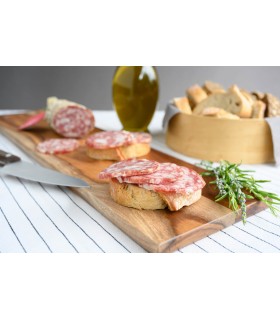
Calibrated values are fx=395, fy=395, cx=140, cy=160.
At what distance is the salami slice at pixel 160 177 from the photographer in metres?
1.44

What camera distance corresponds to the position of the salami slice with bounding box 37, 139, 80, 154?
2178 millimetres

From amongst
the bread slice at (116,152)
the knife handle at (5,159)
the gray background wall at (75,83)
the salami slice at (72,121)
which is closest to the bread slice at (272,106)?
the bread slice at (116,152)

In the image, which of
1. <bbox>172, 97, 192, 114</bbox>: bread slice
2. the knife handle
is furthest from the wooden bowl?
the knife handle

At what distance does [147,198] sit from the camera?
1452mm

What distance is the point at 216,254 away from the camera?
128cm

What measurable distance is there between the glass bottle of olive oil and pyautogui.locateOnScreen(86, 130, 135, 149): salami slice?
20.2 inches

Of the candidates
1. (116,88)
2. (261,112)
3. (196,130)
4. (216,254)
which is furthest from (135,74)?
(216,254)

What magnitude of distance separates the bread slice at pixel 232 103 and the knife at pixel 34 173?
1.06 m

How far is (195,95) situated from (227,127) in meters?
0.51

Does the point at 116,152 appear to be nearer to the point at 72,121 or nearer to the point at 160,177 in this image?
the point at 72,121

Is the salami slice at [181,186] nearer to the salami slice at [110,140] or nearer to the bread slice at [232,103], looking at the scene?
the salami slice at [110,140]

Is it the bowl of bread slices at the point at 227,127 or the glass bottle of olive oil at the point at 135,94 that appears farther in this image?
the glass bottle of olive oil at the point at 135,94

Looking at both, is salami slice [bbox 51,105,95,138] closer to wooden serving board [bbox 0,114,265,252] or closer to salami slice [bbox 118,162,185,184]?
wooden serving board [bbox 0,114,265,252]

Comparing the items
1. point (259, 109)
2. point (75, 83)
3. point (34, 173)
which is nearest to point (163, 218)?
point (34, 173)
